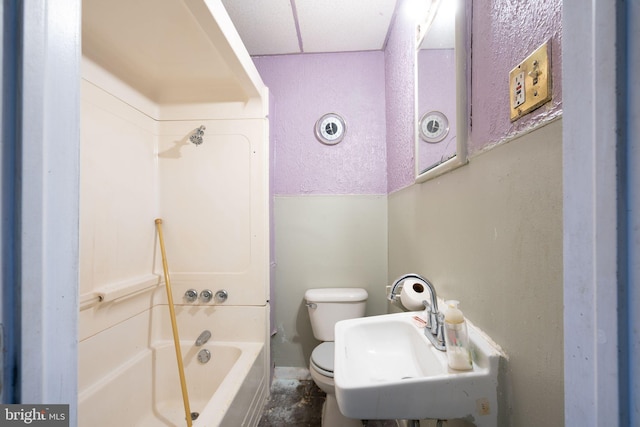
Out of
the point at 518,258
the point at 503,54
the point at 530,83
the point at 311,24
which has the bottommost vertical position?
the point at 518,258

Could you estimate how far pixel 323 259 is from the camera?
1.85m

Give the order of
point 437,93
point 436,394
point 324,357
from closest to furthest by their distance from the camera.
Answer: point 436,394 → point 437,93 → point 324,357

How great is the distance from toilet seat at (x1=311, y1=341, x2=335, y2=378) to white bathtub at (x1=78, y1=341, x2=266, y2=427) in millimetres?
339

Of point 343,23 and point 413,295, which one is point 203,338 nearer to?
point 413,295

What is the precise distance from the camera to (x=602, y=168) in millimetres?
305

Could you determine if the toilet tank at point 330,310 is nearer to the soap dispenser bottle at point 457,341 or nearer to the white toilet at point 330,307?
the white toilet at point 330,307

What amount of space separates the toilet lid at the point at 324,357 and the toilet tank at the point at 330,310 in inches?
5.2

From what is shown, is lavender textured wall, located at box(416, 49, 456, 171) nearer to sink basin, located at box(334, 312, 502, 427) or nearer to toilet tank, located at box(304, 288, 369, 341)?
sink basin, located at box(334, 312, 502, 427)

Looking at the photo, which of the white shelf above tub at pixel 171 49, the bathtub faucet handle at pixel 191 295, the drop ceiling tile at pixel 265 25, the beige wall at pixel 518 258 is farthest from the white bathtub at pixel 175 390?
the drop ceiling tile at pixel 265 25

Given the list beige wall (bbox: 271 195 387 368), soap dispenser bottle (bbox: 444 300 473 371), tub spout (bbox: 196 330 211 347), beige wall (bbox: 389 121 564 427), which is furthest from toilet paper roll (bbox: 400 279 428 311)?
tub spout (bbox: 196 330 211 347)

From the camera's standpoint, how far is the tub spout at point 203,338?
5.10 feet

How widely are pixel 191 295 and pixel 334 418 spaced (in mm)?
1069

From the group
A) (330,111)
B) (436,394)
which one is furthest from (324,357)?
(330,111)

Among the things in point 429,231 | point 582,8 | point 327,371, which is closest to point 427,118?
point 429,231
